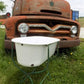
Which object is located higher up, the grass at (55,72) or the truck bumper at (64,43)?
the truck bumper at (64,43)

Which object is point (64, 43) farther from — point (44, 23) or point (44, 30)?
point (44, 23)

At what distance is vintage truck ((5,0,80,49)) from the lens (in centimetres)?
239

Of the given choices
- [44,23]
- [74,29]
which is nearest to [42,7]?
[44,23]

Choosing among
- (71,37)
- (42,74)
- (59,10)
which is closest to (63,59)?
(71,37)

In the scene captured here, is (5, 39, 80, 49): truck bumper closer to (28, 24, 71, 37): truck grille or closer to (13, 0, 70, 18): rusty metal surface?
(28, 24, 71, 37): truck grille

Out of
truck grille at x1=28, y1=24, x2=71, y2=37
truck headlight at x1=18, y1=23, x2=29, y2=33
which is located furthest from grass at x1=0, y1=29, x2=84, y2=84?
truck headlight at x1=18, y1=23, x2=29, y2=33

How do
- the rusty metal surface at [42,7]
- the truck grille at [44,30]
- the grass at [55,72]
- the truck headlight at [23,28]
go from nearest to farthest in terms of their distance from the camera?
the grass at [55,72], the truck headlight at [23,28], the truck grille at [44,30], the rusty metal surface at [42,7]

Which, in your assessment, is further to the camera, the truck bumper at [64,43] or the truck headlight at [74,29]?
the truck headlight at [74,29]

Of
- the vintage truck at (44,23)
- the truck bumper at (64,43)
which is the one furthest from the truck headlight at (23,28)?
the truck bumper at (64,43)

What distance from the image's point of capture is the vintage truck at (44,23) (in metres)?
2.39

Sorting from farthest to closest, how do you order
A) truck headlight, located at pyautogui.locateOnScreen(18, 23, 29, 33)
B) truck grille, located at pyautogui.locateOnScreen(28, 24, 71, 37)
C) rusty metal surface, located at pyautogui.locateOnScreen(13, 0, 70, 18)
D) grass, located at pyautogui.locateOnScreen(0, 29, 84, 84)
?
rusty metal surface, located at pyautogui.locateOnScreen(13, 0, 70, 18)
truck grille, located at pyautogui.locateOnScreen(28, 24, 71, 37)
truck headlight, located at pyautogui.locateOnScreen(18, 23, 29, 33)
grass, located at pyautogui.locateOnScreen(0, 29, 84, 84)

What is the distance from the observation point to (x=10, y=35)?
2.43 meters

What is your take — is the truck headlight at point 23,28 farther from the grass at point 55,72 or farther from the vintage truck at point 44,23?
the grass at point 55,72

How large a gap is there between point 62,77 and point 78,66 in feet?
2.11
